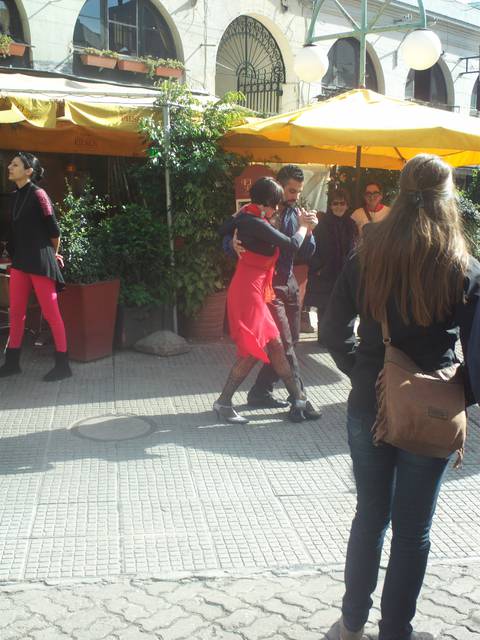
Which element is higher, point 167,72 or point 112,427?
point 167,72

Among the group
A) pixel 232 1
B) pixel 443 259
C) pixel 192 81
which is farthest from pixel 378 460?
pixel 232 1

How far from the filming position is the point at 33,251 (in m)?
6.12

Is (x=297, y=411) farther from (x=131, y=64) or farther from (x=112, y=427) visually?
(x=131, y=64)

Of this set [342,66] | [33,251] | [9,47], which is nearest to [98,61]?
[9,47]

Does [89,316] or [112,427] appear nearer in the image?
[112,427]

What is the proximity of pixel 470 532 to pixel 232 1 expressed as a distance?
13784mm

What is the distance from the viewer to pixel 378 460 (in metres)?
2.63

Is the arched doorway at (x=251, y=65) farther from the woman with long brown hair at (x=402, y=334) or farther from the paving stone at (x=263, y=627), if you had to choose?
the paving stone at (x=263, y=627)

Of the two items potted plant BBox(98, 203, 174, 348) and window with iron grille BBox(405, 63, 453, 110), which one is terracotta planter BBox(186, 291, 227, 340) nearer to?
potted plant BBox(98, 203, 174, 348)

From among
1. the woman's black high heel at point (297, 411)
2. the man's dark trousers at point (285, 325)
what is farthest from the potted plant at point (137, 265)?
the woman's black high heel at point (297, 411)

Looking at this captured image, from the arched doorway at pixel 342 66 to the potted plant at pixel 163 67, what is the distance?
16.1 feet

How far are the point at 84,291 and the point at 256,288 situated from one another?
2.15 metres

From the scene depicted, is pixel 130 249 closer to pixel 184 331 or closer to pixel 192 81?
pixel 184 331

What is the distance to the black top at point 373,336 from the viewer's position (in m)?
2.55
